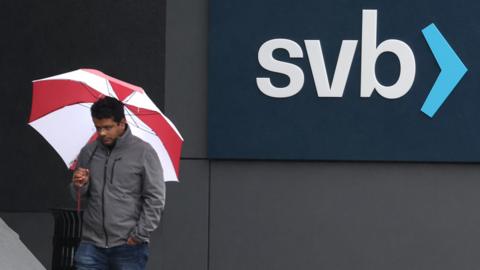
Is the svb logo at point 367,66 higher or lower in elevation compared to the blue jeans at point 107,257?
higher

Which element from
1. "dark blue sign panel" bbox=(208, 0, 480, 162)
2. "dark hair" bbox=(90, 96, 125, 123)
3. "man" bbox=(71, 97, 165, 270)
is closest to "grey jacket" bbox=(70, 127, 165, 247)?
"man" bbox=(71, 97, 165, 270)

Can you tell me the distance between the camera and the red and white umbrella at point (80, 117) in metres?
6.66

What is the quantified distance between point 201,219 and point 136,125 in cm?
259

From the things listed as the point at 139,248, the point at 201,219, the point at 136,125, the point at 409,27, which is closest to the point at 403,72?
the point at 409,27

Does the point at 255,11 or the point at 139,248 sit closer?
the point at 139,248

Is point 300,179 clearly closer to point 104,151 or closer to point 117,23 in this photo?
point 117,23

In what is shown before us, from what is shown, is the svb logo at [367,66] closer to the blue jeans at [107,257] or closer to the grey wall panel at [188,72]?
the grey wall panel at [188,72]

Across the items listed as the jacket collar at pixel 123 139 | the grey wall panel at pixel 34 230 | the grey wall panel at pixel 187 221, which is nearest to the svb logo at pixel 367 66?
the grey wall panel at pixel 187 221

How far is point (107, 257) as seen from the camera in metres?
6.11

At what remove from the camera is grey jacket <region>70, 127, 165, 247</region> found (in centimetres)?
604

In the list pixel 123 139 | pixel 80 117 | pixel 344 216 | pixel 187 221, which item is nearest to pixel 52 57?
pixel 187 221

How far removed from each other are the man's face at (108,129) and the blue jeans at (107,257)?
63cm

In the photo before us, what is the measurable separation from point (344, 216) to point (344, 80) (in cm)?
119

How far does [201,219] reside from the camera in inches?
360
